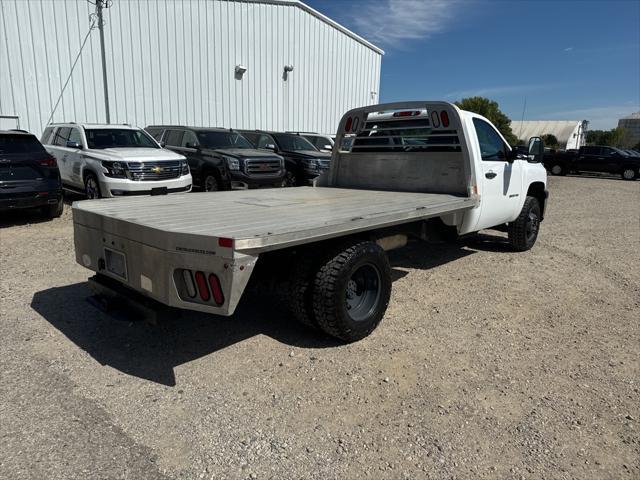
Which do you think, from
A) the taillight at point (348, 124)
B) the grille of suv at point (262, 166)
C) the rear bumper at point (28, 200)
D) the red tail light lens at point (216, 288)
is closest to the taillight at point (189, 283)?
the red tail light lens at point (216, 288)

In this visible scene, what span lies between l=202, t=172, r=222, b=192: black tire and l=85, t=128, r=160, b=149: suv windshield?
4.34ft

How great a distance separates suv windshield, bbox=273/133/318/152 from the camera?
1366 centimetres

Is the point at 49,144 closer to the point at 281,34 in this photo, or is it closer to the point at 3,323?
the point at 3,323

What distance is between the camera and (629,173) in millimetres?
25562

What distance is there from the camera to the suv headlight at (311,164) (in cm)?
1279

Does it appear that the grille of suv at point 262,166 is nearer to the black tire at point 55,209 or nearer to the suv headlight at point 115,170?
the suv headlight at point 115,170

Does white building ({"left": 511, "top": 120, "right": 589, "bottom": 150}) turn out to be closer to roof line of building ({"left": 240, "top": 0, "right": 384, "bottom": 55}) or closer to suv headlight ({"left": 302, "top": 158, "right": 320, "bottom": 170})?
roof line of building ({"left": 240, "top": 0, "right": 384, "bottom": 55})

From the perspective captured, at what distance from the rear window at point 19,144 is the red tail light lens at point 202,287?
7.07 m

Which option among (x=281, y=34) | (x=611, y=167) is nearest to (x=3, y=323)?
(x=281, y=34)

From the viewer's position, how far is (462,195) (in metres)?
5.42

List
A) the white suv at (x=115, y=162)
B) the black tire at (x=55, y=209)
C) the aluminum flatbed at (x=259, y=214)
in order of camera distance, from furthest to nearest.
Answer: the white suv at (x=115, y=162) → the black tire at (x=55, y=209) → the aluminum flatbed at (x=259, y=214)

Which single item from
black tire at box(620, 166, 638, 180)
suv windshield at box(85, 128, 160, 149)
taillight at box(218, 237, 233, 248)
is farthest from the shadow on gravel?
black tire at box(620, 166, 638, 180)

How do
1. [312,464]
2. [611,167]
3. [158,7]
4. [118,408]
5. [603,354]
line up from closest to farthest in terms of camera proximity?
[312,464]
[118,408]
[603,354]
[158,7]
[611,167]

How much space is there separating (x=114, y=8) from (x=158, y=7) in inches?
60.7
